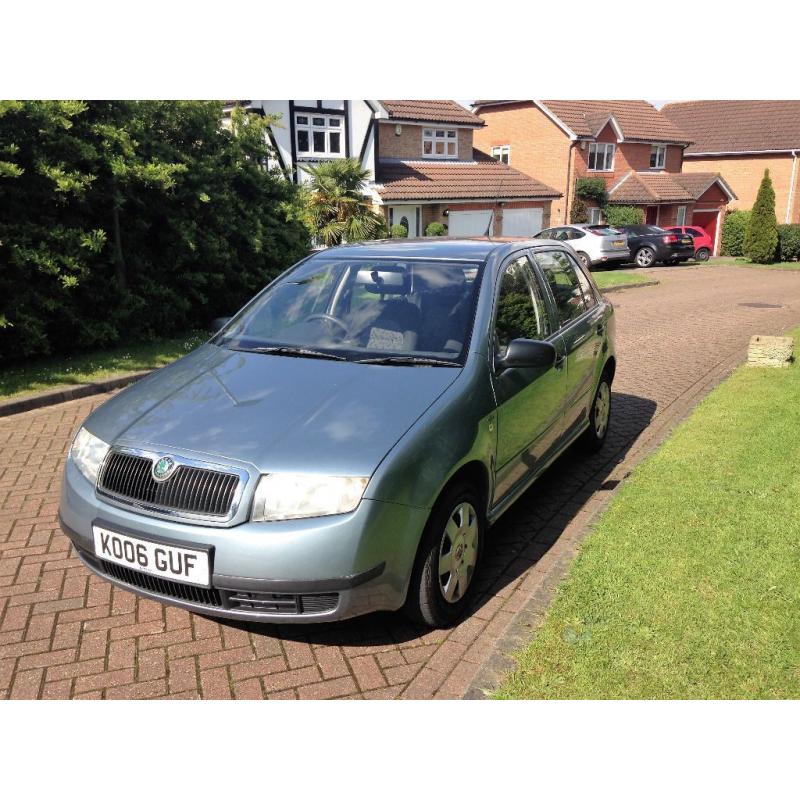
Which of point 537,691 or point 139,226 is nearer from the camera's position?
point 537,691

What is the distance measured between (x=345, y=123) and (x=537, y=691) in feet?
92.2

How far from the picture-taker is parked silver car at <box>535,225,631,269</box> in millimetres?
25641

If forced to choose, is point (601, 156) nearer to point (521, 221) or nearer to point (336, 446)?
point (521, 221)

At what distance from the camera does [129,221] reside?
10.7 metres

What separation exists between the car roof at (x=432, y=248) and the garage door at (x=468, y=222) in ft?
86.6

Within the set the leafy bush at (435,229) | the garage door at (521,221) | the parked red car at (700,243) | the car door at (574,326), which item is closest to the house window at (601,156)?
the garage door at (521,221)

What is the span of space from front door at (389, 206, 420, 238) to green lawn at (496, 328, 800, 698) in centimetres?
2478

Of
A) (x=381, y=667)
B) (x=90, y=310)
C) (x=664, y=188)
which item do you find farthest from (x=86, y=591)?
(x=664, y=188)

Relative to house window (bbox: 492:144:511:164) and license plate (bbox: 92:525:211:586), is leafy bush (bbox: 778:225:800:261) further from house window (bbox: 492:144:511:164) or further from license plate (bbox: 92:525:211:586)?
license plate (bbox: 92:525:211:586)

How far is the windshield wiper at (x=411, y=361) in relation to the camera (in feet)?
12.3

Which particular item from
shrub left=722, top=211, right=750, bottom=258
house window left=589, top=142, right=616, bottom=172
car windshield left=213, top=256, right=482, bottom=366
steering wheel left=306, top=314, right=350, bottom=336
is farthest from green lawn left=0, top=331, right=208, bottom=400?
shrub left=722, top=211, right=750, bottom=258

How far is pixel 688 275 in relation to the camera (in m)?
24.6

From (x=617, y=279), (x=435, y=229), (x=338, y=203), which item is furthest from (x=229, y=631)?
(x=435, y=229)

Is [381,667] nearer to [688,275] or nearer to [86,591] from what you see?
[86,591]
